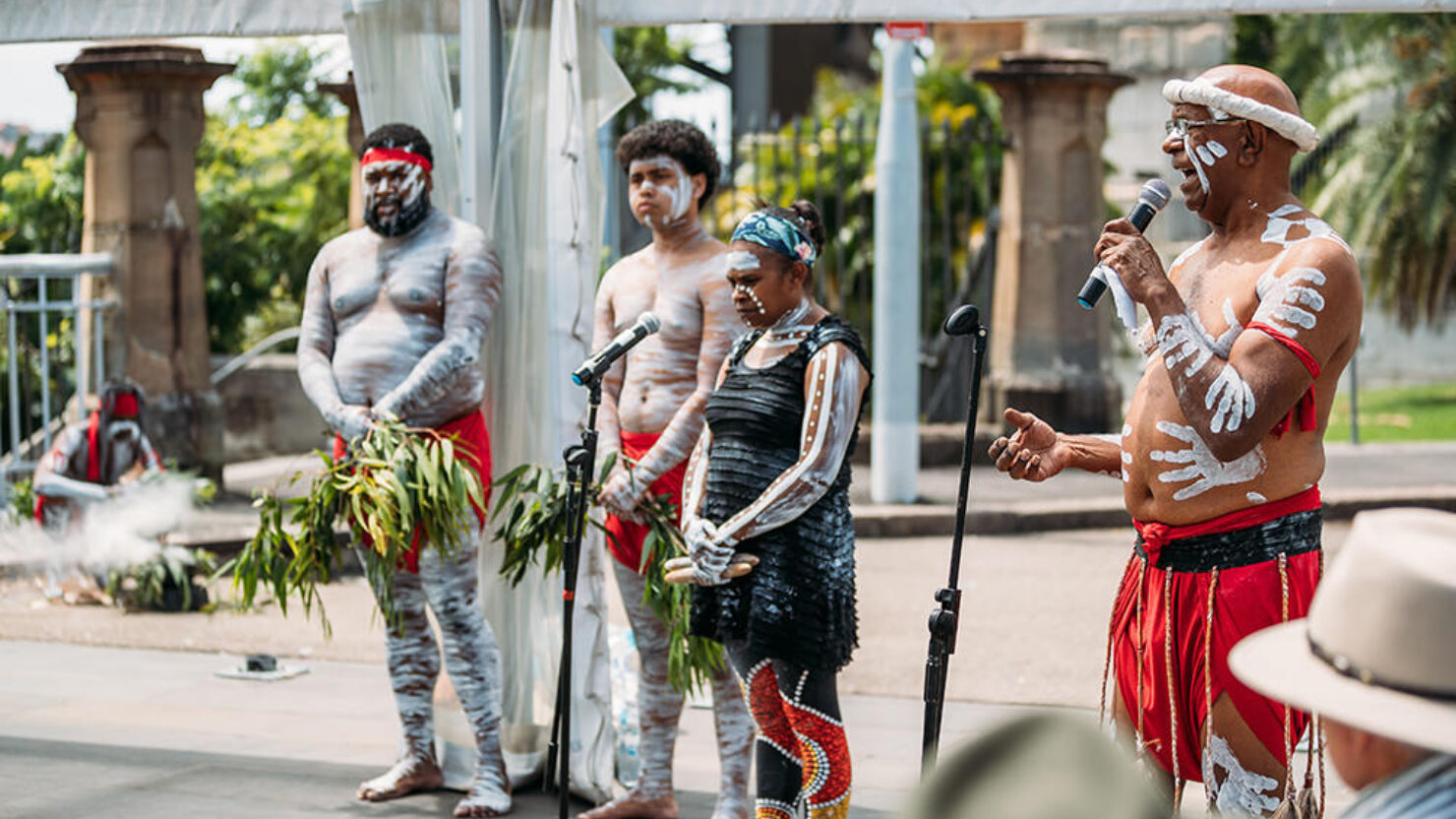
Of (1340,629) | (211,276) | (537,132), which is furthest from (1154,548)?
(211,276)

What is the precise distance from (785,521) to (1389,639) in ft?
9.67

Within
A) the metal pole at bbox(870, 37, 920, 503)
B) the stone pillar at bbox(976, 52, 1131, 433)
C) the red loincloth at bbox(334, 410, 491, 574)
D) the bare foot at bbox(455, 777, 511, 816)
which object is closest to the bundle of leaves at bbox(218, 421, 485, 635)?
the red loincloth at bbox(334, 410, 491, 574)

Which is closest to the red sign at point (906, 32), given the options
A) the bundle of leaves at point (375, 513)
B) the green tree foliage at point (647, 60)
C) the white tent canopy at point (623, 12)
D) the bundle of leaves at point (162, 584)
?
the bundle of leaves at point (162, 584)

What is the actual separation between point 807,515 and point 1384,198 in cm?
2238

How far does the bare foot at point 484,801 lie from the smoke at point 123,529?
16.2 feet

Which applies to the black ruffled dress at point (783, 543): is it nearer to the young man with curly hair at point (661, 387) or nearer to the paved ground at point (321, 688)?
the paved ground at point (321, 688)

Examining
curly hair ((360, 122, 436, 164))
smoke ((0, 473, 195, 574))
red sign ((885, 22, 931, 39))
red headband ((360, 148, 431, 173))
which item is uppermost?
red sign ((885, 22, 931, 39))

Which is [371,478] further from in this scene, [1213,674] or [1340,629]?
[1340,629]

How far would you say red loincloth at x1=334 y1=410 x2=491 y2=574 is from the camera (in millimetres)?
6039

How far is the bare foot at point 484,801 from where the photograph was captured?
234 inches

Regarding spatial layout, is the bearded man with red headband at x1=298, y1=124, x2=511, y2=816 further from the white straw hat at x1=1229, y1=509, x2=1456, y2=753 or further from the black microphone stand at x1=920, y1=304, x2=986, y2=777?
the white straw hat at x1=1229, y1=509, x2=1456, y2=753

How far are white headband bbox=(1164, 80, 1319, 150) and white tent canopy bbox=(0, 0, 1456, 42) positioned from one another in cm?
164

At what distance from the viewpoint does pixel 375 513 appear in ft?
18.9

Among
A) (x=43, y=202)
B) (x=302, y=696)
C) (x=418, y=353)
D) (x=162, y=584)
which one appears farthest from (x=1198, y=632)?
(x=43, y=202)
